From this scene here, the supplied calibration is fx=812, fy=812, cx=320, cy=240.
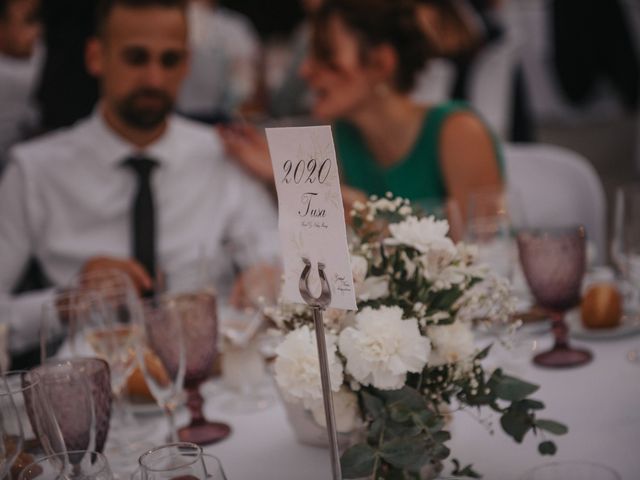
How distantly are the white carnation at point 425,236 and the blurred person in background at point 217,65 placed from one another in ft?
9.24

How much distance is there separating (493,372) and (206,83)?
3.19 metres

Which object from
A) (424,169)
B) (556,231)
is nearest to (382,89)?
(424,169)

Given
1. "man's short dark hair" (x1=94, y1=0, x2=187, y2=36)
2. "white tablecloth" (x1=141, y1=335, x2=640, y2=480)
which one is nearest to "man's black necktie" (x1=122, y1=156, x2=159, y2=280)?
"man's short dark hair" (x1=94, y1=0, x2=187, y2=36)

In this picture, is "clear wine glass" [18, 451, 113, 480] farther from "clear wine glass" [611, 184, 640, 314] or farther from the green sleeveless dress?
the green sleeveless dress

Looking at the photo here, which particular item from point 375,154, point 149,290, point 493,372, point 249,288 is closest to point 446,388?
point 493,372

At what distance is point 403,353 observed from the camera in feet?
2.89

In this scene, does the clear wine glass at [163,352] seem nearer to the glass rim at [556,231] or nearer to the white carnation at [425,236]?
the white carnation at [425,236]

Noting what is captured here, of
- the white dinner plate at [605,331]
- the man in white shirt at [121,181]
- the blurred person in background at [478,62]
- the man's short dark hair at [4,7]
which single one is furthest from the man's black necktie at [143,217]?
the blurred person in background at [478,62]

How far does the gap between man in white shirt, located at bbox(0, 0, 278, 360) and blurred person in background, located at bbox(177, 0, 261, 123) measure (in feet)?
4.39

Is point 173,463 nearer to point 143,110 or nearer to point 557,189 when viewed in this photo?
point 143,110

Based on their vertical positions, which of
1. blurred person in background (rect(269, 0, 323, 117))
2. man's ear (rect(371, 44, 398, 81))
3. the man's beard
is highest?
blurred person in background (rect(269, 0, 323, 117))

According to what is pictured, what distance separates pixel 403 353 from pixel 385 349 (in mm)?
21

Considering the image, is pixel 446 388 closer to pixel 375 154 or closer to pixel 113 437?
pixel 113 437

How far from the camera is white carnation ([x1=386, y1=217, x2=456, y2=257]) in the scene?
0.94 metres
